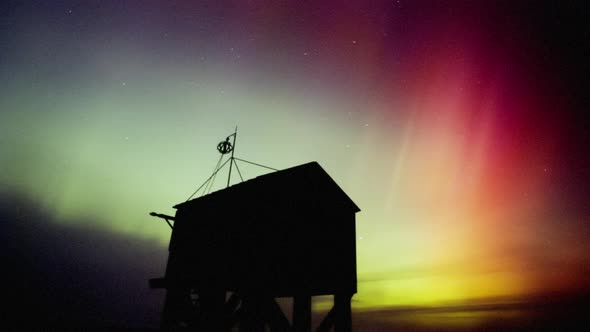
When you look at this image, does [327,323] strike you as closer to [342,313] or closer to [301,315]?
[342,313]

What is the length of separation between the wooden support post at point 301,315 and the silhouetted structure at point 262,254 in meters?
0.03

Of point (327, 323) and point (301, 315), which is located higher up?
point (301, 315)

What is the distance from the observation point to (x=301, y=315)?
1057 cm

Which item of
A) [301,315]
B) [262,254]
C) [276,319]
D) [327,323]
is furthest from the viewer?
[301,315]

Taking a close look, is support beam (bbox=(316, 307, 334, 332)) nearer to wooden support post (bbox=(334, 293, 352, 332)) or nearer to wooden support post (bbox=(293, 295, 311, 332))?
wooden support post (bbox=(334, 293, 352, 332))

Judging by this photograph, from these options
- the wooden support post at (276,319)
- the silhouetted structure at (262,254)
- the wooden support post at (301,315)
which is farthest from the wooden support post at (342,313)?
the wooden support post at (276,319)

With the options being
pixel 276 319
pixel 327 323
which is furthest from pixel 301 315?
pixel 276 319

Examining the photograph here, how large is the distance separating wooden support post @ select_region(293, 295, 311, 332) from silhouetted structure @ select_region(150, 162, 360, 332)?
0.03 meters

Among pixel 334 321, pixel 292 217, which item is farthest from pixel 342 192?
pixel 334 321

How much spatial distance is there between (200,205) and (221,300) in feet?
11.1

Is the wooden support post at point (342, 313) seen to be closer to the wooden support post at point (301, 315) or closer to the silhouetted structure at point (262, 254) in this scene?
the silhouetted structure at point (262, 254)

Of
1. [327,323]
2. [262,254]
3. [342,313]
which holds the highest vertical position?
[262,254]

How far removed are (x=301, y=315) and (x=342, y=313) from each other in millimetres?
1462

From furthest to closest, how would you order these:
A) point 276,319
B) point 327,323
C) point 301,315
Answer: point 301,315 < point 327,323 < point 276,319
